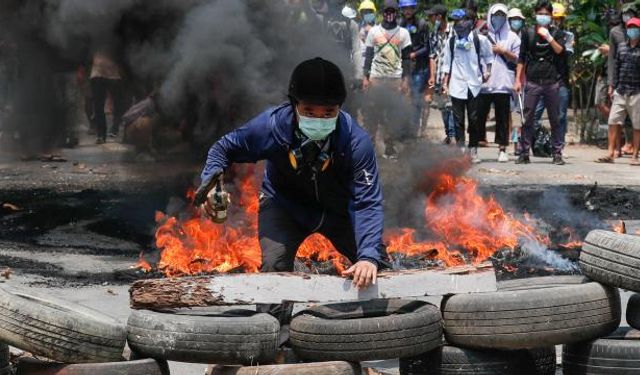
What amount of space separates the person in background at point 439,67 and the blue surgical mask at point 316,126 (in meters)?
9.72

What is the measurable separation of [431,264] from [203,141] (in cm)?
418

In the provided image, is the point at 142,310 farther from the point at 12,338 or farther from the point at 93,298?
the point at 93,298

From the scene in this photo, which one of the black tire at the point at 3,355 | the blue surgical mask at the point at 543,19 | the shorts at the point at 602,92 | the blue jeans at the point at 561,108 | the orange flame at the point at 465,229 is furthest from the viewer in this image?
the shorts at the point at 602,92

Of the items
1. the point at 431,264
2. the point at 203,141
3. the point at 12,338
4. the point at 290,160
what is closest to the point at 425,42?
the point at 203,141

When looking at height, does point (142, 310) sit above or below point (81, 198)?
above

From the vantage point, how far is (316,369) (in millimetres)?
4883

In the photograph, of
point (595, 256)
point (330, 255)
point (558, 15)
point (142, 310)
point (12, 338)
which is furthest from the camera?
point (558, 15)

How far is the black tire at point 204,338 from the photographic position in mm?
4883

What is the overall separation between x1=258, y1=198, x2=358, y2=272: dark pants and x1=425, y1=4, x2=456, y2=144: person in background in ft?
30.5

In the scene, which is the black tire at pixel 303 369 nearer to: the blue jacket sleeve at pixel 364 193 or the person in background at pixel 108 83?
the blue jacket sleeve at pixel 364 193

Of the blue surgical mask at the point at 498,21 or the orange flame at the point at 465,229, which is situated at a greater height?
the blue surgical mask at the point at 498,21

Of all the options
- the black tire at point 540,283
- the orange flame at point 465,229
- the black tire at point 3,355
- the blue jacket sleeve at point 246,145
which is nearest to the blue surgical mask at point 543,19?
the orange flame at point 465,229

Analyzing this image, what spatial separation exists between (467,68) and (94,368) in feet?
36.2

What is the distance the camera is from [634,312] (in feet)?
18.1
